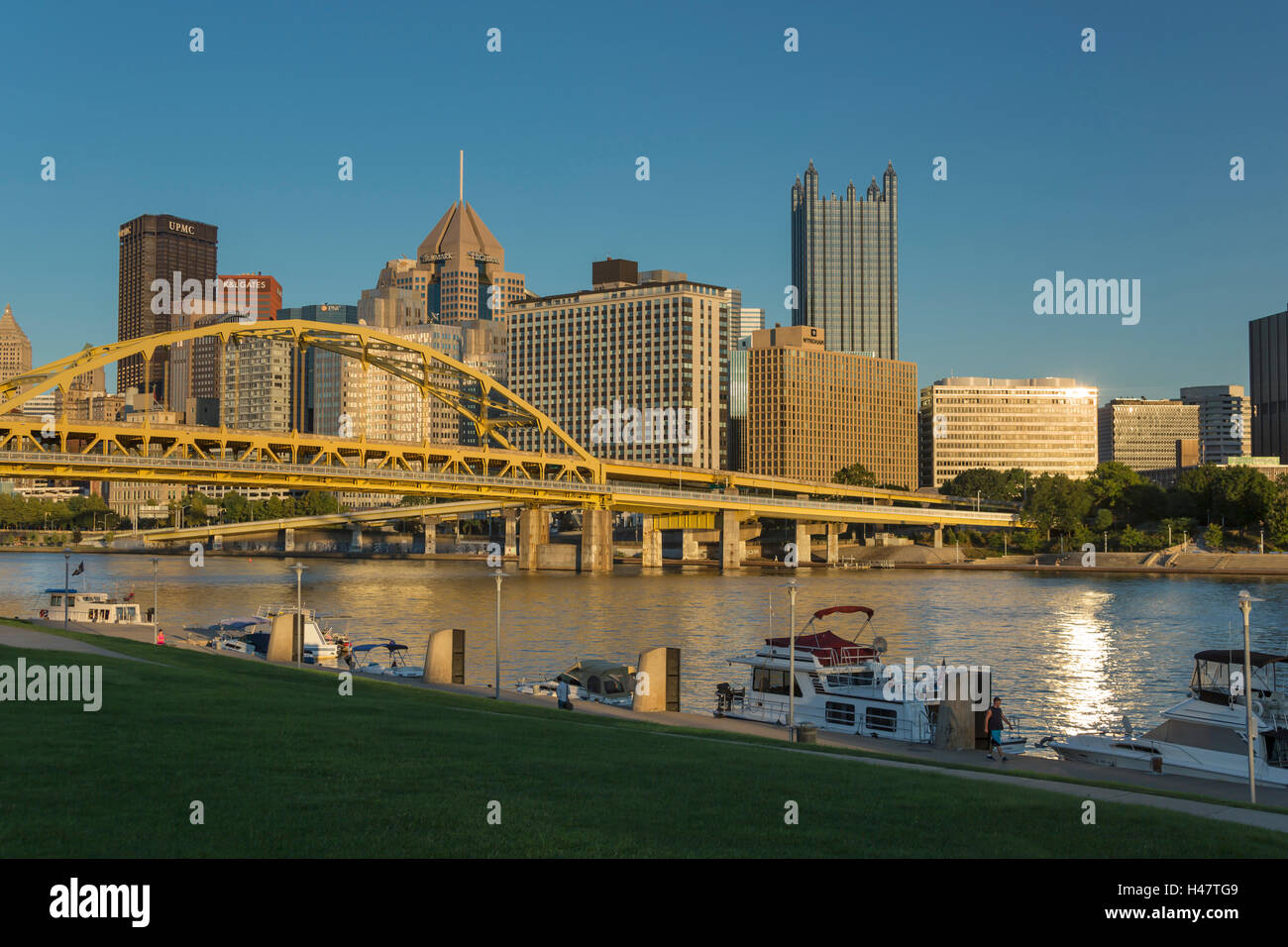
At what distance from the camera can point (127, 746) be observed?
50.8ft

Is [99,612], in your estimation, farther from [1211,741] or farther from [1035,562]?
[1035,562]

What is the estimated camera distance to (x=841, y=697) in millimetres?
36719

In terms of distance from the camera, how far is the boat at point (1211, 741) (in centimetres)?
2961

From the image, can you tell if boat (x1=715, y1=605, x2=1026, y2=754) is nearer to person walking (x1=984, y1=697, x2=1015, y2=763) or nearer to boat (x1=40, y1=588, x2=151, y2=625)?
person walking (x1=984, y1=697, x2=1015, y2=763)

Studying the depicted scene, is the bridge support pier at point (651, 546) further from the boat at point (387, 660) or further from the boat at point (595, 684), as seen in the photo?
the boat at point (595, 684)

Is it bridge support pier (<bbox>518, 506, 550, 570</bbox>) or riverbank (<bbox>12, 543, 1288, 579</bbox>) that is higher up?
bridge support pier (<bbox>518, 506, 550, 570</bbox>)

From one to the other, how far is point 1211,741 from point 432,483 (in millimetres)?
90946

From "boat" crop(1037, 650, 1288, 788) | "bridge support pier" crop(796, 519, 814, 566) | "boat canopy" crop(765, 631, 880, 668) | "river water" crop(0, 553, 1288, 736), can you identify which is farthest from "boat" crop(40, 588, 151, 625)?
"bridge support pier" crop(796, 519, 814, 566)

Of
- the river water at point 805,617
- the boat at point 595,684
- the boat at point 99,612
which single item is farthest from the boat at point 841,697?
the boat at point 99,612

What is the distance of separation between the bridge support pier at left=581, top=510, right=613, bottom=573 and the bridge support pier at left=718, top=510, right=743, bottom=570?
1893cm

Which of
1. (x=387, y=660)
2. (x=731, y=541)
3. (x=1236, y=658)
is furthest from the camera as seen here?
(x=731, y=541)

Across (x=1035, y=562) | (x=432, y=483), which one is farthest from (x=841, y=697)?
(x=1035, y=562)

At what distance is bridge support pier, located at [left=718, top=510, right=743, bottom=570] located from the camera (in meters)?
155

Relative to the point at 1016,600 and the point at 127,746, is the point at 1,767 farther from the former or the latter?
the point at 1016,600
